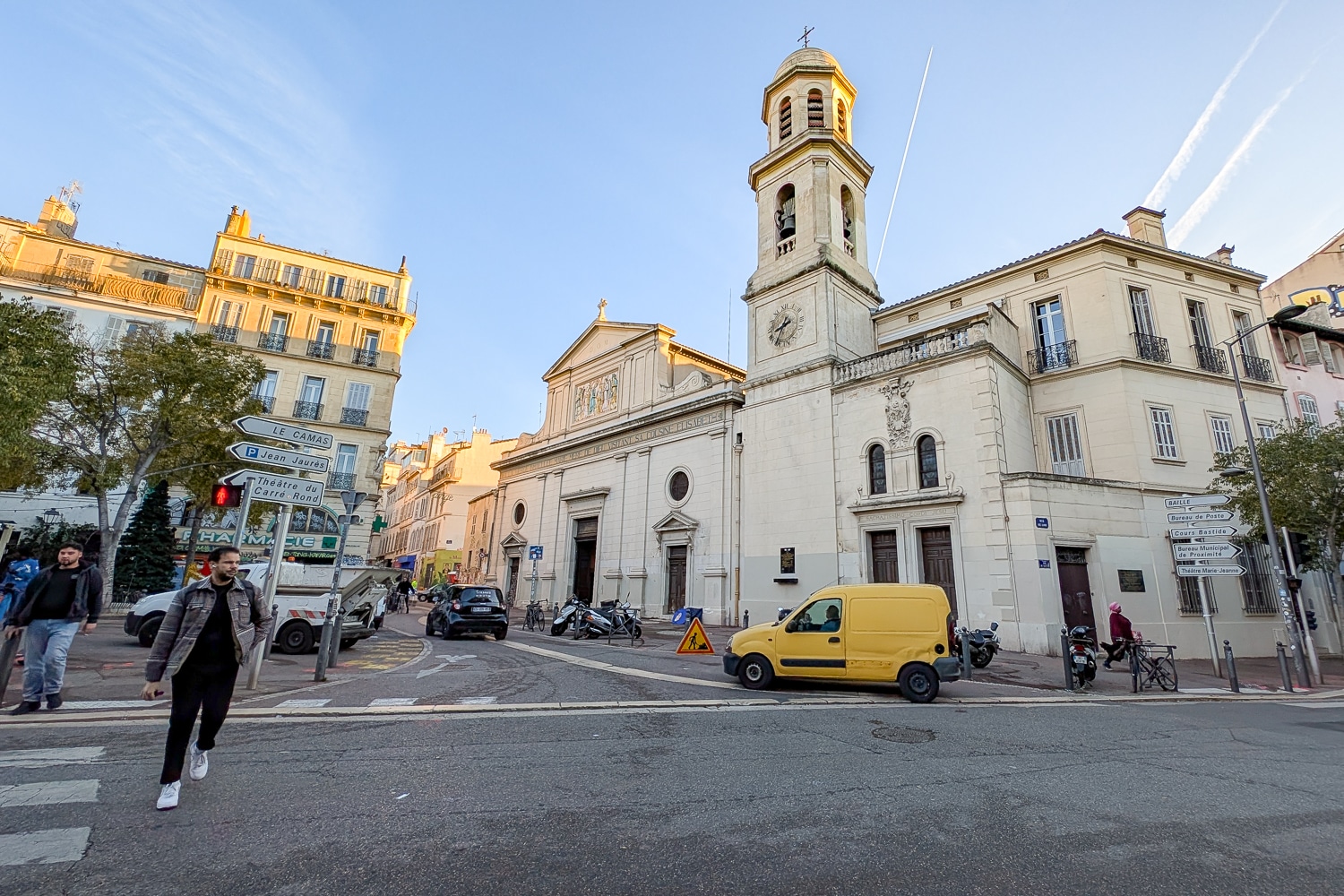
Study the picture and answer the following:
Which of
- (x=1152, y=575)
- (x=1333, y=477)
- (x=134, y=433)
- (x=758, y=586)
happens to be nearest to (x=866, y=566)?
(x=758, y=586)

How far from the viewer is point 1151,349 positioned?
58.6 ft

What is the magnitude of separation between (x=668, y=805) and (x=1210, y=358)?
2307cm

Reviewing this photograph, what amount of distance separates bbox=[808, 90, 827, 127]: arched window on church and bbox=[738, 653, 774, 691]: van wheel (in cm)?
2412

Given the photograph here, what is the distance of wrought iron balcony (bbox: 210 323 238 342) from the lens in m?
26.1

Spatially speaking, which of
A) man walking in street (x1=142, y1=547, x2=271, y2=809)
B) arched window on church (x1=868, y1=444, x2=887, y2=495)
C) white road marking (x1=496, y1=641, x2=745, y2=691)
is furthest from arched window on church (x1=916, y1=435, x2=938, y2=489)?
man walking in street (x1=142, y1=547, x2=271, y2=809)

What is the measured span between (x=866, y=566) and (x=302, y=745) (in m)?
16.1

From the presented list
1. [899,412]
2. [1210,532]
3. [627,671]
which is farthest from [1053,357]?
[627,671]

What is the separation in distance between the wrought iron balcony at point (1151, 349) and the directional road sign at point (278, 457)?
21.3 meters

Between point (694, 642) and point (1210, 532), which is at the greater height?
point (1210, 532)

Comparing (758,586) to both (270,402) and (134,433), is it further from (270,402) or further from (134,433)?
(270,402)

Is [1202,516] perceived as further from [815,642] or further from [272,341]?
[272,341]

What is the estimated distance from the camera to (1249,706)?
909 centimetres

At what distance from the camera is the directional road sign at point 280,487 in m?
7.48

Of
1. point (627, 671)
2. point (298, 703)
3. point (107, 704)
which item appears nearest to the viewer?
point (107, 704)
